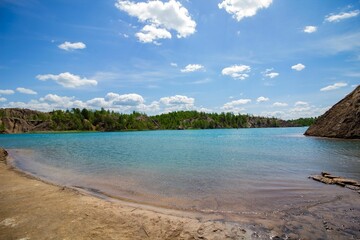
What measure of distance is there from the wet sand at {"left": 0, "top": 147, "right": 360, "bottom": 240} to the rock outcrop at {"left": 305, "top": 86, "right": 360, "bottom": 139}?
183 ft

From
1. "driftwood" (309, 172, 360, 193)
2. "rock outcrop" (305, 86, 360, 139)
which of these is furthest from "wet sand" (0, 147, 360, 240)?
"rock outcrop" (305, 86, 360, 139)

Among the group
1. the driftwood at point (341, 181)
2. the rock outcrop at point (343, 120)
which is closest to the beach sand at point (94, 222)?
the driftwood at point (341, 181)

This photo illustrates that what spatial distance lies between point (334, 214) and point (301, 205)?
1549 millimetres

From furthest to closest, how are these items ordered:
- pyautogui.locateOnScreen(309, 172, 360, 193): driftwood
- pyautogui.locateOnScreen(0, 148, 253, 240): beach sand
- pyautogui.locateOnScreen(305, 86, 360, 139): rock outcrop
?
pyautogui.locateOnScreen(305, 86, 360, 139): rock outcrop, pyautogui.locateOnScreen(309, 172, 360, 193): driftwood, pyautogui.locateOnScreen(0, 148, 253, 240): beach sand

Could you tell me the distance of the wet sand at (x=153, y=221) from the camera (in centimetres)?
786

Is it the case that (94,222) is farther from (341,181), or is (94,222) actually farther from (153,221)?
(341,181)

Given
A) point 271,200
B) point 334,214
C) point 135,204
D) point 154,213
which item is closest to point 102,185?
point 135,204

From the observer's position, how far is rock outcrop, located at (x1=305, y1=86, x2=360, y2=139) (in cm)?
5625

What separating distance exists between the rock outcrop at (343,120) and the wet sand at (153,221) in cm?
5580

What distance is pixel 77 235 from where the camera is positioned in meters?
7.49

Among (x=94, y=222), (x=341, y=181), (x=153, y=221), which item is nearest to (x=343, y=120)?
(x=341, y=181)

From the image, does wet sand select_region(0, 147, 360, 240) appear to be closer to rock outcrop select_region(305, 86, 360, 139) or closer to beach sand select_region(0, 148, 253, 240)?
beach sand select_region(0, 148, 253, 240)

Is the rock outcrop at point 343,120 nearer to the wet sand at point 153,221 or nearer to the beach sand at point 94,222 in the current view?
the wet sand at point 153,221

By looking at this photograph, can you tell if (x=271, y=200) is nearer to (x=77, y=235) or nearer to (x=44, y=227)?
(x=77, y=235)
